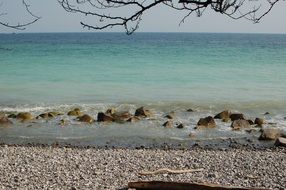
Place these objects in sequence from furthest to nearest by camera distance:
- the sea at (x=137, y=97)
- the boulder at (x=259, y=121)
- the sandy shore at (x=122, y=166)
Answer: the boulder at (x=259, y=121)
the sea at (x=137, y=97)
the sandy shore at (x=122, y=166)

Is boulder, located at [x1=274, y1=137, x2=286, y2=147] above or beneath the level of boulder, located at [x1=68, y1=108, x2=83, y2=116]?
above

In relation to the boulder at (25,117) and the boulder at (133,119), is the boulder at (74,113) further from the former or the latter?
the boulder at (133,119)

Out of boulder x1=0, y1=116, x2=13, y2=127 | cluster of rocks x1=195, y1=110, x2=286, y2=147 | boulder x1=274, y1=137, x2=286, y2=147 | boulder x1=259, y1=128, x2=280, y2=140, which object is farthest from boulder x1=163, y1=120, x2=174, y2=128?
boulder x1=0, y1=116, x2=13, y2=127

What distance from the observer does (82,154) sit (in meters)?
12.8

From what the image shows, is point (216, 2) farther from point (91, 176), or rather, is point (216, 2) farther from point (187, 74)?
point (187, 74)

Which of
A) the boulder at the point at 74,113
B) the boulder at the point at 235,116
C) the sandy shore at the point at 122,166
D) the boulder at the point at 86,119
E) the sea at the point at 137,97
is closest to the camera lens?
the sandy shore at the point at 122,166

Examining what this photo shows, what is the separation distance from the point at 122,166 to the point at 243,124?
767 cm

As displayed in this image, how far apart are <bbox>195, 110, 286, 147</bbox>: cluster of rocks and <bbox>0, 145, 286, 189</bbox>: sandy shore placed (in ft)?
4.73

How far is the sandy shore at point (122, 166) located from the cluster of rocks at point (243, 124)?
1.44 meters

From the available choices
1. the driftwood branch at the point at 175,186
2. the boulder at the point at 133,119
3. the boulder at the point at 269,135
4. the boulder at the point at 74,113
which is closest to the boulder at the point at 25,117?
the boulder at the point at 74,113

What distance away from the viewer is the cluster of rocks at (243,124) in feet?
51.3

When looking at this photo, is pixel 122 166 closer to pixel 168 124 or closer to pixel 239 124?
pixel 168 124

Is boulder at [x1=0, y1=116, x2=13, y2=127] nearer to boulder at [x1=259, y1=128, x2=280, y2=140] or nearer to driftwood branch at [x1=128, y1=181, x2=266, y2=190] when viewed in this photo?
boulder at [x1=259, y1=128, x2=280, y2=140]

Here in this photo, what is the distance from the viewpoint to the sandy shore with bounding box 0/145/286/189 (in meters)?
9.43
